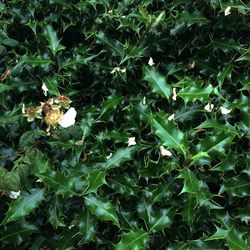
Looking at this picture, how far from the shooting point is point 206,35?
208 centimetres

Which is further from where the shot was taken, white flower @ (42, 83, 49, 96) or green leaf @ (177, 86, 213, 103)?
white flower @ (42, 83, 49, 96)

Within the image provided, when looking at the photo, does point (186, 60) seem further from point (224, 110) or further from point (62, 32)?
point (62, 32)

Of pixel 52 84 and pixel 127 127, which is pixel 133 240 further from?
pixel 52 84

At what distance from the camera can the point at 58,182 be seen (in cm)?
159

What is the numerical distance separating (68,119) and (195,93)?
1.56 ft

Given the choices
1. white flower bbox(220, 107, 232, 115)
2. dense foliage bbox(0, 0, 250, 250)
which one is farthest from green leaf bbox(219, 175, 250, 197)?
white flower bbox(220, 107, 232, 115)

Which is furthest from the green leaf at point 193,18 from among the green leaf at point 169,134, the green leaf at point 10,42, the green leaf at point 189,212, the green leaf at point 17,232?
the green leaf at point 17,232

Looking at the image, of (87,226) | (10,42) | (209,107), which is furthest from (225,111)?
(10,42)

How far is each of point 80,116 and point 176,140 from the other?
0.48 meters

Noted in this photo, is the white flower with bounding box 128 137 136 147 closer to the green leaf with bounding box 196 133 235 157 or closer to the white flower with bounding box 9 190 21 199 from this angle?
the green leaf with bounding box 196 133 235 157

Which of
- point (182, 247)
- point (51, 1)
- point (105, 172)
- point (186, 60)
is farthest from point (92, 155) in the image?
point (51, 1)

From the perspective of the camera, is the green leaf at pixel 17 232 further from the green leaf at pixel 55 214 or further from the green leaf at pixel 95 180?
the green leaf at pixel 95 180

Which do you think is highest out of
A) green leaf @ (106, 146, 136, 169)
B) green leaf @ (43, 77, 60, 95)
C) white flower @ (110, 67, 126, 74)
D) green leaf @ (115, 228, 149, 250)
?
Result: green leaf @ (43, 77, 60, 95)

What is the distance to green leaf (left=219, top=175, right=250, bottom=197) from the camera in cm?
158
